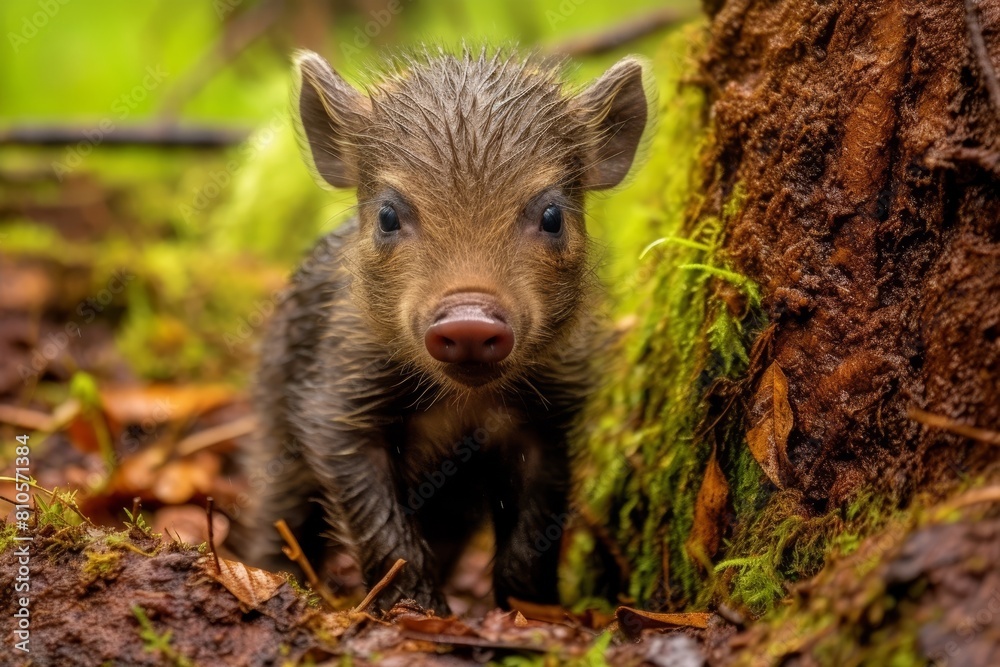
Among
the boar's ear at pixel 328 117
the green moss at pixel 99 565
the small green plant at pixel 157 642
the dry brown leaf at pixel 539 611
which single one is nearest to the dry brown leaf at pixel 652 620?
the dry brown leaf at pixel 539 611

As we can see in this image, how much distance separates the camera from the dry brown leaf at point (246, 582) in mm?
3740

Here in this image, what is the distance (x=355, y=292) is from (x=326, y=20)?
8.68m

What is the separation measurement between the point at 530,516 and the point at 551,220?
5.09 ft

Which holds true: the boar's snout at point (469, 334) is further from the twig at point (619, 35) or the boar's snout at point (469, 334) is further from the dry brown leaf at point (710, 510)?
the twig at point (619, 35)

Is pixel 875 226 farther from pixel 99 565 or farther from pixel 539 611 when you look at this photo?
pixel 99 565

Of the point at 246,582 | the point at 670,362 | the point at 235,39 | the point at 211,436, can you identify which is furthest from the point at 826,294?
the point at 235,39

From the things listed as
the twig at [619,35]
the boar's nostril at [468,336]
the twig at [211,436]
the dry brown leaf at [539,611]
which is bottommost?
the dry brown leaf at [539,611]

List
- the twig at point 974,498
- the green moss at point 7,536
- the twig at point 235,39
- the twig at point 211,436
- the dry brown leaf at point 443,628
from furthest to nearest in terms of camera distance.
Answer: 1. the twig at point 235,39
2. the twig at point 211,436
3. the green moss at point 7,536
4. the dry brown leaf at point 443,628
5. the twig at point 974,498

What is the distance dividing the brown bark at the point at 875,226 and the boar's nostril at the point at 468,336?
1133 millimetres

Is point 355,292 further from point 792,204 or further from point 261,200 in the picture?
point 261,200

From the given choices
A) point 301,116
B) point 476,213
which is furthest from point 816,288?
point 301,116

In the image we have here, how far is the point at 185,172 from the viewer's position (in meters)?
13.9

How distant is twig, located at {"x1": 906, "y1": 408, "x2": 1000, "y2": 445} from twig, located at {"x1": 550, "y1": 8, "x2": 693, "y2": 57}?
835 cm

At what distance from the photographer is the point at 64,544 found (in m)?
3.97
